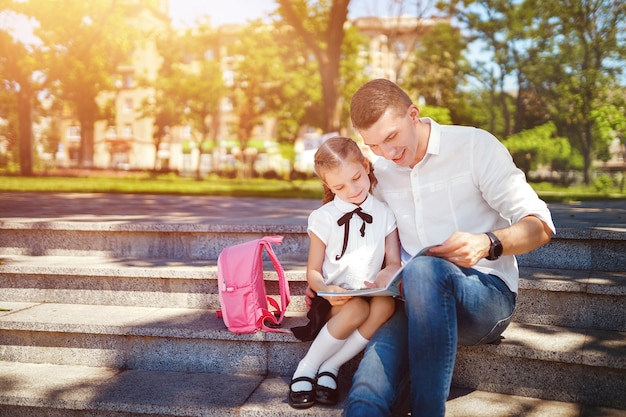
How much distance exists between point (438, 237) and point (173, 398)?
1523 mm

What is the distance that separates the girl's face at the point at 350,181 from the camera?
2.65 m

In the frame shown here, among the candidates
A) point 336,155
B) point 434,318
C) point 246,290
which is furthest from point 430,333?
point 246,290

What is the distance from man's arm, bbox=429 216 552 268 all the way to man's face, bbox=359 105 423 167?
0.48 metres

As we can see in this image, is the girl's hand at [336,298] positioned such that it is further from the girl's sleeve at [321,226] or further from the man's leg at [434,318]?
the man's leg at [434,318]

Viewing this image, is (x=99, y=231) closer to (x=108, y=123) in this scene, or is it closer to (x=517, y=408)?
(x=517, y=408)

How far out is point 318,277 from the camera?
8.87 feet

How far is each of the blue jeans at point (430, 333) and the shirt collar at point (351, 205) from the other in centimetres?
62

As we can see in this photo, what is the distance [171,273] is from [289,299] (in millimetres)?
811

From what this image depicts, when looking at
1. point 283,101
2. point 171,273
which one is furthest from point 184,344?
point 283,101

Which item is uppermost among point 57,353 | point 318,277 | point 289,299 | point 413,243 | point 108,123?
point 108,123

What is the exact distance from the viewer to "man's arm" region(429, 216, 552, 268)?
213cm

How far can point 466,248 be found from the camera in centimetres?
212

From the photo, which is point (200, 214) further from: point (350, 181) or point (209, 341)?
point (350, 181)

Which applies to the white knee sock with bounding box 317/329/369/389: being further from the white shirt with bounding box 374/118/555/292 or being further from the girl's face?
the girl's face
